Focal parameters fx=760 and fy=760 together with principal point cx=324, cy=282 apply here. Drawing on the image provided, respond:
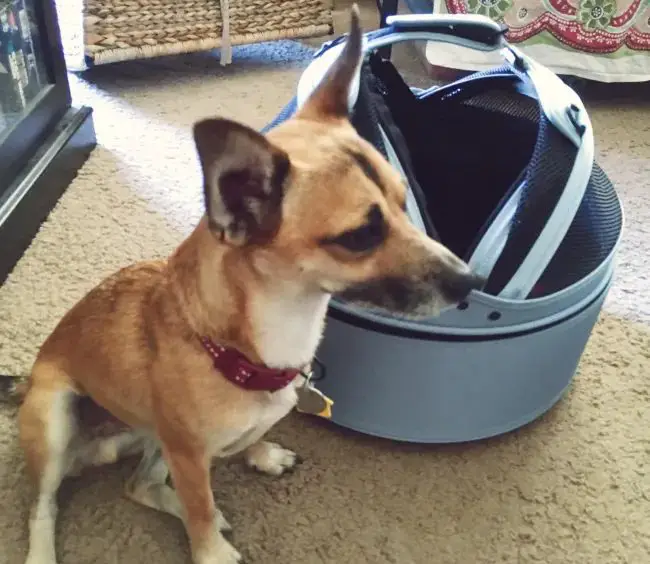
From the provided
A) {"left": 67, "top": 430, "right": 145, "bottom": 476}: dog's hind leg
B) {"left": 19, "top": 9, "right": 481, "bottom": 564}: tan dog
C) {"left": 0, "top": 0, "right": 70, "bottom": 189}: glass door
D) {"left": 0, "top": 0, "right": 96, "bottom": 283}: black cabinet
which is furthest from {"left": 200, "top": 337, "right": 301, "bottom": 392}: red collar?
{"left": 0, "top": 0, "right": 70, "bottom": 189}: glass door

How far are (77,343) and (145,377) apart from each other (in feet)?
0.43

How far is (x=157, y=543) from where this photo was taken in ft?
3.92

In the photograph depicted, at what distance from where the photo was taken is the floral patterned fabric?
7.36 ft

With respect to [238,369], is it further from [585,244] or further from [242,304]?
[585,244]

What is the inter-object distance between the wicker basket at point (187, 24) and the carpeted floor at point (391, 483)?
29.2 inches

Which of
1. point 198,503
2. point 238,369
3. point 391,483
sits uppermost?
point 238,369

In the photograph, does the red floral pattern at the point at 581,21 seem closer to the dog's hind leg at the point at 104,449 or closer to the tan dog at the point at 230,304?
the tan dog at the point at 230,304

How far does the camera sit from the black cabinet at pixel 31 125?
1.70 m

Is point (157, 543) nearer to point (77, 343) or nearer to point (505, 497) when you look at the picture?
point (77, 343)

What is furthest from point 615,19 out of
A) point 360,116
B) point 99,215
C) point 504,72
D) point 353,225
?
point 353,225

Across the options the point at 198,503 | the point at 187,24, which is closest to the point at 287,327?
the point at 198,503

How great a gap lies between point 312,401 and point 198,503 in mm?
237

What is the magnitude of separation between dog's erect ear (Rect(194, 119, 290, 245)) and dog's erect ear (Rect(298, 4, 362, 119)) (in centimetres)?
19

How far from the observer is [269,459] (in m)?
1.29
